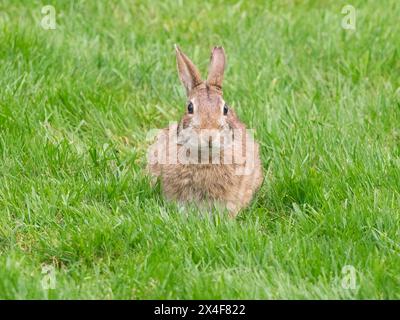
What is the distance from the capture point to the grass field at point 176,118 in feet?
15.4

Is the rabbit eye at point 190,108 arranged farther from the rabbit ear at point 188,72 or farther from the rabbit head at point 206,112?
the rabbit ear at point 188,72

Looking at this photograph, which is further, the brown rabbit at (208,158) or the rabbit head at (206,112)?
the brown rabbit at (208,158)

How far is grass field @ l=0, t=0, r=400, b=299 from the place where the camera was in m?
4.69

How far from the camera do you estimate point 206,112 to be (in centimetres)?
519

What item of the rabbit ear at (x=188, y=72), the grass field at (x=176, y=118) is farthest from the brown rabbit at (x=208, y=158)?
the grass field at (x=176, y=118)

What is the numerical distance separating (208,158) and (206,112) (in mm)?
373

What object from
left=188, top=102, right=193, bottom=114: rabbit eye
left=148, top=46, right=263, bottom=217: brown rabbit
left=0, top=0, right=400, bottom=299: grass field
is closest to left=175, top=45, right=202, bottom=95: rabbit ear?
left=148, top=46, right=263, bottom=217: brown rabbit

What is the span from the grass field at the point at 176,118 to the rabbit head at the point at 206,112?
411mm

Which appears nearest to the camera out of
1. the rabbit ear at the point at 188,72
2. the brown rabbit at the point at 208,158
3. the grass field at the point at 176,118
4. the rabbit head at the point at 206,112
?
the grass field at the point at 176,118

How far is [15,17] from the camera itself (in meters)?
7.58

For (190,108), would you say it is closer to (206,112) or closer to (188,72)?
(206,112)

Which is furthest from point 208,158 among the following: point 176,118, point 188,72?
Result: point 176,118

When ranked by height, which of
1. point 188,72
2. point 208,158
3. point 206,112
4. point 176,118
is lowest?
point 208,158
